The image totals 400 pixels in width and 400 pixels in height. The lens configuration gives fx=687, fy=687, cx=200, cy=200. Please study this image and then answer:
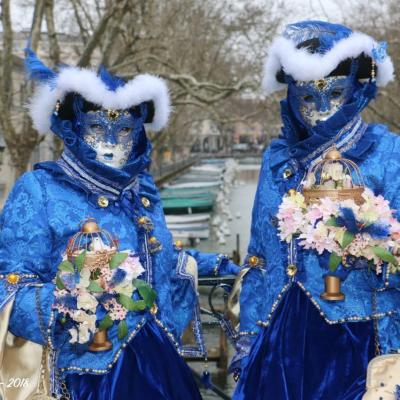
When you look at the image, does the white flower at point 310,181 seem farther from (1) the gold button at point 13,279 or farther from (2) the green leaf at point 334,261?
(1) the gold button at point 13,279

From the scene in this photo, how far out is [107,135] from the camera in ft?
10.3

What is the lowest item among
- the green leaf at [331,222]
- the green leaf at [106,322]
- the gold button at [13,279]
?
the green leaf at [106,322]

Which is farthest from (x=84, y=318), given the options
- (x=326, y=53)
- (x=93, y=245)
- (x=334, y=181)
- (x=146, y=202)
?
(x=326, y=53)

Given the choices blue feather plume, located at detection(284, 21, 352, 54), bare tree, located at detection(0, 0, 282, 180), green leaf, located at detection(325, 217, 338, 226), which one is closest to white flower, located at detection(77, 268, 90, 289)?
green leaf, located at detection(325, 217, 338, 226)

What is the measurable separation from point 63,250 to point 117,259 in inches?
13.4

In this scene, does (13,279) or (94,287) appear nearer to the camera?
(94,287)

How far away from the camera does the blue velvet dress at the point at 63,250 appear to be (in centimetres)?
286

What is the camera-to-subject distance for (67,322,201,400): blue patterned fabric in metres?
2.94

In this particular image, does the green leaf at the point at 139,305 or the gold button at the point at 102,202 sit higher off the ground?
the gold button at the point at 102,202

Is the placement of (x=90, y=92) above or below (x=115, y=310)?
above

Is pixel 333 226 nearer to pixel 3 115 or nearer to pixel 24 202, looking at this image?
pixel 24 202

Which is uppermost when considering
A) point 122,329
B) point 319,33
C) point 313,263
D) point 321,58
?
point 319,33

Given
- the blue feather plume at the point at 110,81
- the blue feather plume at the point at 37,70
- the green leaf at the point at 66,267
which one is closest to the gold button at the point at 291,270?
the green leaf at the point at 66,267

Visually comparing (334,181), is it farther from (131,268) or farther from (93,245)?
(93,245)
